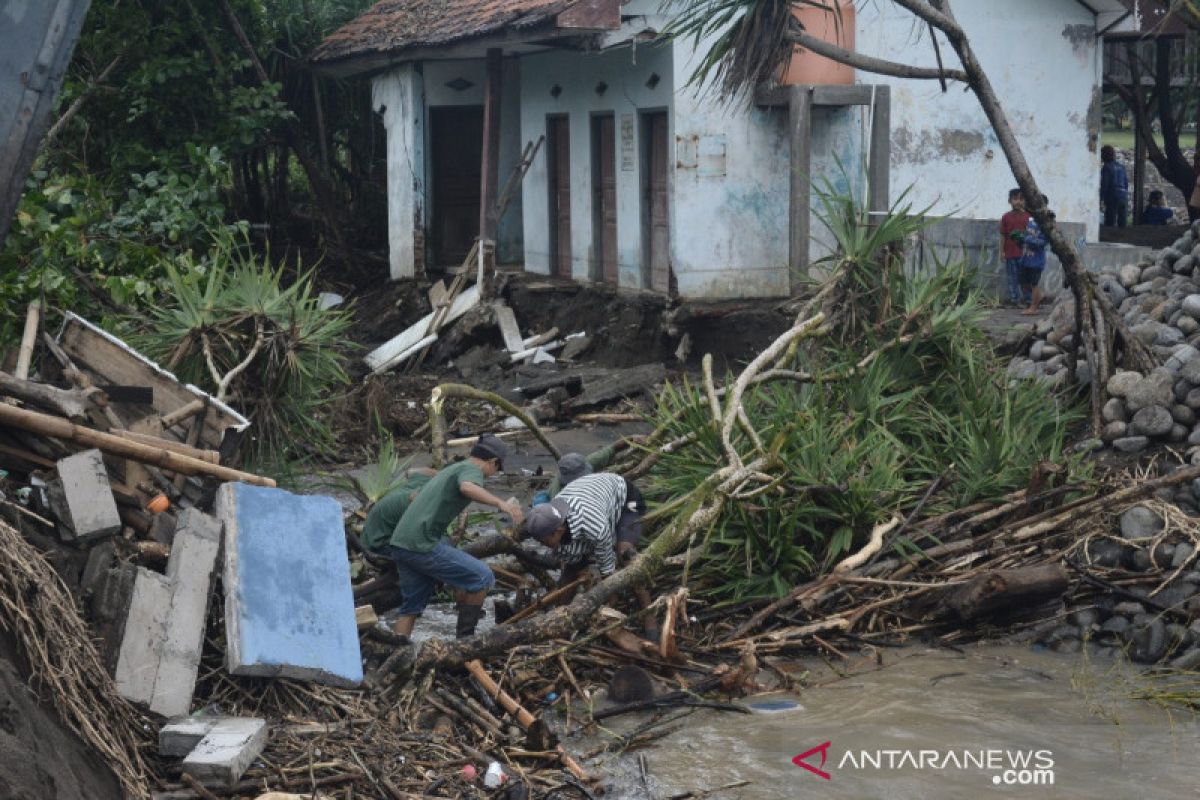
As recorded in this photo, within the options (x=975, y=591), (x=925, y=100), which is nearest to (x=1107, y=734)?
(x=975, y=591)

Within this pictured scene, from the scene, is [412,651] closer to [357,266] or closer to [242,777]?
[242,777]

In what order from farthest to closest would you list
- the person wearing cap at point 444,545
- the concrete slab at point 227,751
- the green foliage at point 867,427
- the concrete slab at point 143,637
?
the green foliage at point 867,427
the person wearing cap at point 444,545
the concrete slab at point 143,637
the concrete slab at point 227,751

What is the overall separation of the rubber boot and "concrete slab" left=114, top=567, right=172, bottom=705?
2204 millimetres

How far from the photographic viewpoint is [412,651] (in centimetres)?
733

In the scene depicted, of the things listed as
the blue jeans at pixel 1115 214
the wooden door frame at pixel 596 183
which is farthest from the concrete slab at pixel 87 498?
the blue jeans at pixel 1115 214

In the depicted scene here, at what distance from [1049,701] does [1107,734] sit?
1.57ft

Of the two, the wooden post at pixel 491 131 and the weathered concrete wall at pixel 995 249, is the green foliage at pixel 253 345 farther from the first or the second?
the wooden post at pixel 491 131

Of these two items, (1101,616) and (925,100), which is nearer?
(1101,616)

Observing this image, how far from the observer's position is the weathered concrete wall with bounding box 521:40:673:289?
1672cm

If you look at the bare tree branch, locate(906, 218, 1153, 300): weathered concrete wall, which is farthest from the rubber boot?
locate(906, 218, 1153, 300): weathered concrete wall

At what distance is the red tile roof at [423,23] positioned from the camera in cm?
1595

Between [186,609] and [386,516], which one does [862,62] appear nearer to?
[386,516]

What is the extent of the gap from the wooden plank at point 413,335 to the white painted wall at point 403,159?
1777 millimetres

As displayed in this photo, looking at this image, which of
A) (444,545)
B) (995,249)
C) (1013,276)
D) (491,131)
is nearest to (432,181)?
(491,131)
